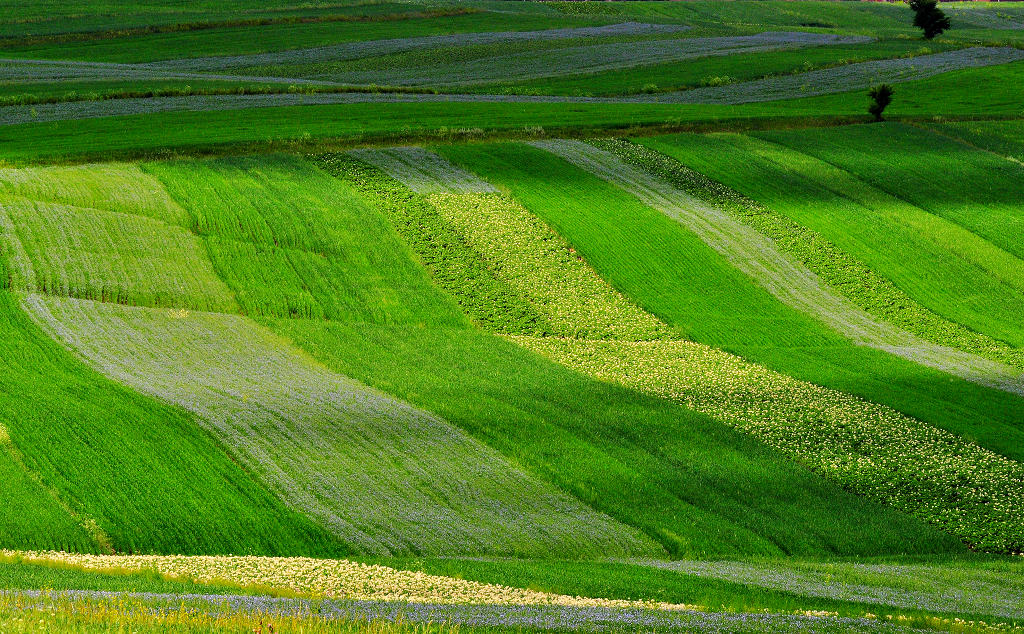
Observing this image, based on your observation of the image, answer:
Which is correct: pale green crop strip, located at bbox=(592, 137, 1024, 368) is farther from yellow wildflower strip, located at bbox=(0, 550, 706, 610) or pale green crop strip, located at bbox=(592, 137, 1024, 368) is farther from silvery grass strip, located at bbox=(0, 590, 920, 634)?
yellow wildflower strip, located at bbox=(0, 550, 706, 610)

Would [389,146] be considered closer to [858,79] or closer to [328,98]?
[328,98]

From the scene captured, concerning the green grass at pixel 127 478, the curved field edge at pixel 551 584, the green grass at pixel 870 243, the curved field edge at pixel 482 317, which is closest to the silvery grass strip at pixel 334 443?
the green grass at pixel 127 478

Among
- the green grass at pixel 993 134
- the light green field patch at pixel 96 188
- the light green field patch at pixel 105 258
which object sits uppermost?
the green grass at pixel 993 134

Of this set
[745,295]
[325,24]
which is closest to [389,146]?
[745,295]

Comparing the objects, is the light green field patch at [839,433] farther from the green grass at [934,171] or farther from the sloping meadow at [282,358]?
the green grass at [934,171]

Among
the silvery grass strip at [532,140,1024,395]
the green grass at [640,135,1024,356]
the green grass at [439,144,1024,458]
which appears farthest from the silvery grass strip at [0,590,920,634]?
the green grass at [640,135,1024,356]

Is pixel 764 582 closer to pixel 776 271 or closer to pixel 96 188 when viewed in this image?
pixel 776 271
